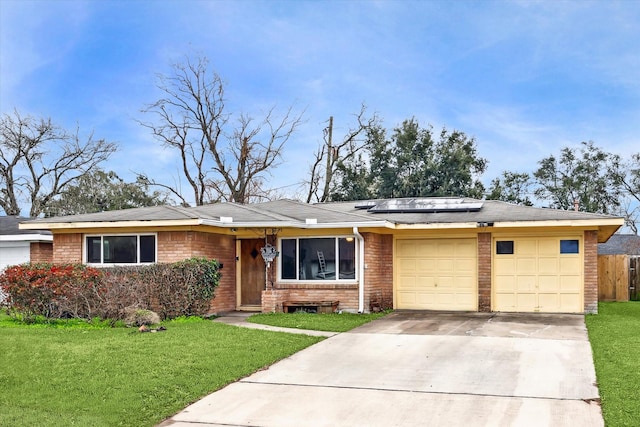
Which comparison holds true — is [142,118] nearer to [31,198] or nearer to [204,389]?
[31,198]

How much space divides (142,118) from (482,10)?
23259 millimetres

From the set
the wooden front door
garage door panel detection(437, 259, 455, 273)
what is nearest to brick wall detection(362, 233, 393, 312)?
garage door panel detection(437, 259, 455, 273)

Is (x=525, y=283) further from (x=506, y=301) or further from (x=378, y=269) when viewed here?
(x=378, y=269)

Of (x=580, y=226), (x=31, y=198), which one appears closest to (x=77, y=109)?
(x=31, y=198)

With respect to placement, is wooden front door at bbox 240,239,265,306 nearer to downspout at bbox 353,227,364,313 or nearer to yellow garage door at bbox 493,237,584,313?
downspout at bbox 353,227,364,313

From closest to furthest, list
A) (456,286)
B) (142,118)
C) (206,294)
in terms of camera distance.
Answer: (206,294)
(456,286)
(142,118)

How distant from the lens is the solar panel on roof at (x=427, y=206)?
56.7ft

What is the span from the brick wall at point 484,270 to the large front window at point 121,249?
26.2 ft

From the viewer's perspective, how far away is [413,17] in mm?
18125

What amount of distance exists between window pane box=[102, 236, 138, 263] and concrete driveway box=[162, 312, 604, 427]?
6372 mm

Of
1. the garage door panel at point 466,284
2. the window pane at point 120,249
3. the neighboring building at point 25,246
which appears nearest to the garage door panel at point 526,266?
the garage door panel at point 466,284

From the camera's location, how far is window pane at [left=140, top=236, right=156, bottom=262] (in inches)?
606

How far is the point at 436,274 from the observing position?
54.2 feet

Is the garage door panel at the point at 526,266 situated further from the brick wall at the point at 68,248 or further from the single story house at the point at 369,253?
the brick wall at the point at 68,248
